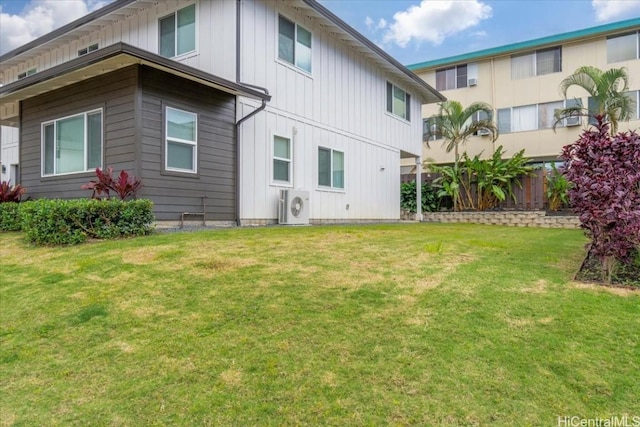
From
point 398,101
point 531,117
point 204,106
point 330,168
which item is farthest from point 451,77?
point 204,106

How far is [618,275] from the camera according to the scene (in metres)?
4.43

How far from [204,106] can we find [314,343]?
7051mm

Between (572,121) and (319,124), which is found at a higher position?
(572,121)

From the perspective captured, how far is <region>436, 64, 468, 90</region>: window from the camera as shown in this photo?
21.5m

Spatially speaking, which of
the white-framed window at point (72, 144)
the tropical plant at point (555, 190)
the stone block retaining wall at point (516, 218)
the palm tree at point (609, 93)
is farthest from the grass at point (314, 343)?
the palm tree at point (609, 93)

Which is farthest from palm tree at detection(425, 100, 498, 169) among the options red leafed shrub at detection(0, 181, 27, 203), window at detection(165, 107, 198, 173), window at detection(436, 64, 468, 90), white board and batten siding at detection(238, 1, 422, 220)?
red leafed shrub at detection(0, 181, 27, 203)

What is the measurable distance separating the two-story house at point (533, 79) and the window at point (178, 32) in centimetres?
1264

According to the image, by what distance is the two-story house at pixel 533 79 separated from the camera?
1798cm

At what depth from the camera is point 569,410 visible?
2342mm

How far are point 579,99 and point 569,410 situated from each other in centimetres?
2016

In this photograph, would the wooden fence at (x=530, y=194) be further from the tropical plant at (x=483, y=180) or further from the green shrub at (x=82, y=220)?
the green shrub at (x=82, y=220)

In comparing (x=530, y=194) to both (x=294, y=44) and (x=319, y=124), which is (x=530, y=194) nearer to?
(x=319, y=124)

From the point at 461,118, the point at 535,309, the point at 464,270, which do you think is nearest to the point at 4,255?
the point at 464,270

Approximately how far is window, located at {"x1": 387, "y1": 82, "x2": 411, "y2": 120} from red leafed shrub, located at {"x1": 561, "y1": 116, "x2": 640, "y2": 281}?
430 inches
